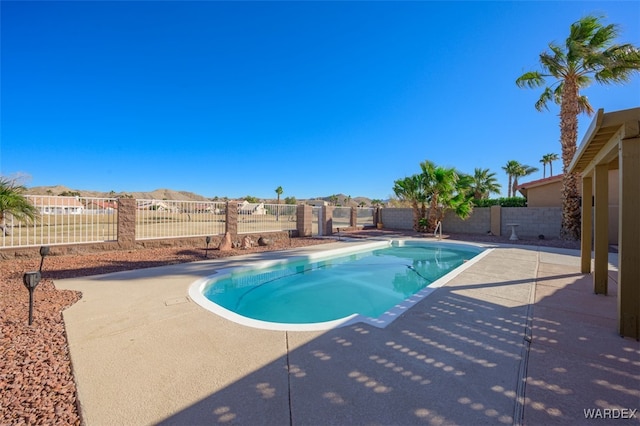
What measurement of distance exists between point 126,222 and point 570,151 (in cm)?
1894

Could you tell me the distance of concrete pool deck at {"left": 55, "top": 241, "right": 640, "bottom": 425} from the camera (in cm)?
197

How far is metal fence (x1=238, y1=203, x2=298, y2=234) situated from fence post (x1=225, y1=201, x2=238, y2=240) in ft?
1.75

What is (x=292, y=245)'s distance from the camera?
1161cm

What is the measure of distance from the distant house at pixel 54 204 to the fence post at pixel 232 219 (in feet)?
15.6

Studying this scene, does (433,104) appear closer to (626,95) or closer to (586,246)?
(626,95)

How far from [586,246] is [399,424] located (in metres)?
7.30

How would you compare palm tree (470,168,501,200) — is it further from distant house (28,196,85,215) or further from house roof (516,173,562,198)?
distant house (28,196,85,215)

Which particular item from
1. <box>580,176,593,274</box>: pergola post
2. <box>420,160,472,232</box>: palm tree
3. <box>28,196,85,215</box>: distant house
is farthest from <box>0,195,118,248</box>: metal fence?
<box>420,160,472,232</box>: palm tree

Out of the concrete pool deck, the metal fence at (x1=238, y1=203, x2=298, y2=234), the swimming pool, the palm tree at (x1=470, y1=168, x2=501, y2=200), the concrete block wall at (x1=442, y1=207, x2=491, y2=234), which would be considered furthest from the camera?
the palm tree at (x1=470, y1=168, x2=501, y2=200)

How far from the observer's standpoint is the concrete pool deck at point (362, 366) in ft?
6.45

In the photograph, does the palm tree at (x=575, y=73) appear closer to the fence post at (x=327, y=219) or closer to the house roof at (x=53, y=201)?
the fence post at (x=327, y=219)

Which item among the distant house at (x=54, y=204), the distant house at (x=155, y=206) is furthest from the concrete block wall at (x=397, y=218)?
the distant house at (x=54, y=204)

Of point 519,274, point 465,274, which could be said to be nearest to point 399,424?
point 465,274

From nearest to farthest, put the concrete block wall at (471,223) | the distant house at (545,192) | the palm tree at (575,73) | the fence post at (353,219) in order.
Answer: the palm tree at (575,73) → the distant house at (545,192) → the concrete block wall at (471,223) → the fence post at (353,219)
